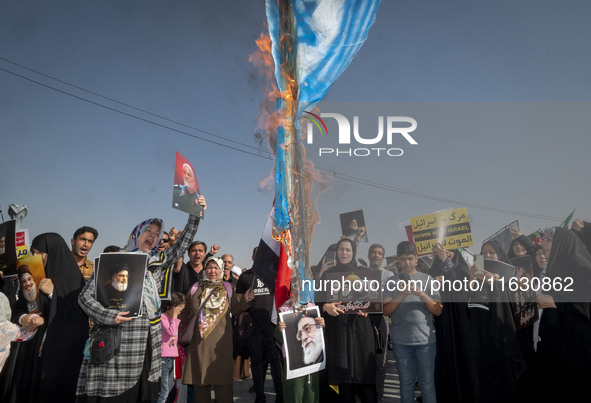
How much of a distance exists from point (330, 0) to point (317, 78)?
852 millimetres

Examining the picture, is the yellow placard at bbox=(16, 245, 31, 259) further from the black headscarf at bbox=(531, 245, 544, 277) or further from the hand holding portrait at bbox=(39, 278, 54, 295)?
the black headscarf at bbox=(531, 245, 544, 277)

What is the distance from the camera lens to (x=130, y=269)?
4.23m

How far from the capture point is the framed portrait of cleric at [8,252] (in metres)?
4.47

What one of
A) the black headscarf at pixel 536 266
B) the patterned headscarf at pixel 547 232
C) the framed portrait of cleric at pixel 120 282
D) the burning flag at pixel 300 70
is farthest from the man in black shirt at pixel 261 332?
the patterned headscarf at pixel 547 232

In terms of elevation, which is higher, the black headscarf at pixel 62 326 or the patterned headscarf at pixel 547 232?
the patterned headscarf at pixel 547 232

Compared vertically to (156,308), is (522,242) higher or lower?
higher

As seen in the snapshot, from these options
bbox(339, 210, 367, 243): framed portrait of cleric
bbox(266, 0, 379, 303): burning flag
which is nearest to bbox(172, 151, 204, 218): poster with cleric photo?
bbox(266, 0, 379, 303): burning flag

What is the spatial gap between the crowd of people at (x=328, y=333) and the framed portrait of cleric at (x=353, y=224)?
1243 mm

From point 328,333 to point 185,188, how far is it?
232 cm

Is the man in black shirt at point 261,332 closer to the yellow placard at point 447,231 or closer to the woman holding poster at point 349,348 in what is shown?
the woman holding poster at point 349,348

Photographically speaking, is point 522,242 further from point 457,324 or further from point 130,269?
point 130,269

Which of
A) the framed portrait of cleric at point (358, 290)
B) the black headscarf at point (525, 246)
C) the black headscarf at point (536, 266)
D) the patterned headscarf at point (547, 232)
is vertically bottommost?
the framed portrait of cleric at point (358, 290)

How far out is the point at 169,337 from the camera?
215 inches

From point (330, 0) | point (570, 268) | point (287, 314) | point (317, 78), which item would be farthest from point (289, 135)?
point (570, 268)
